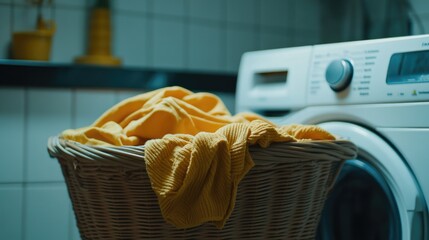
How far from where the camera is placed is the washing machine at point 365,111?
3.14 ft

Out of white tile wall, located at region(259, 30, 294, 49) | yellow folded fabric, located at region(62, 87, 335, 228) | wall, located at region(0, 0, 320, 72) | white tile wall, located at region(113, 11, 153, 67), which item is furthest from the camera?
white tile wall, located at region(259, 30, 294, 49)

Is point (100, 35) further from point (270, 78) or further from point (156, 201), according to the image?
point (156, 201)

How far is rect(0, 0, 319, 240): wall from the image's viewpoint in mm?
A: 1371

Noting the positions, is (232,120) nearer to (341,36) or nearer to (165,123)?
(165,123)

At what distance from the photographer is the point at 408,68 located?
0.99m

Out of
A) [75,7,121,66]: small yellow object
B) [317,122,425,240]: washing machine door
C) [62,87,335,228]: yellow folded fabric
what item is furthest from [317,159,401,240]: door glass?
[75,7,121,66]: small yellow object

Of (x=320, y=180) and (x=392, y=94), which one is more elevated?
(x=392, y=94)

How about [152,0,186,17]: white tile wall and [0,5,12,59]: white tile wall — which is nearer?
[0,5,12,59]: white tile wall

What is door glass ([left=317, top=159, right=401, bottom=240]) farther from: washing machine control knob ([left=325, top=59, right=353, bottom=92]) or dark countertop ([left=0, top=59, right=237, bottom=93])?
dark countertop ([left=0, top=59, right=237, bottom=93])

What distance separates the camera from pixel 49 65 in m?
1.35

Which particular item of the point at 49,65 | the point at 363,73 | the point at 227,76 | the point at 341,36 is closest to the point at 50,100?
the point at 49,65

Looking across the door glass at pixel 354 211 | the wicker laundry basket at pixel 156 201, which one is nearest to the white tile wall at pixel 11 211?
the wicker laundry basket at pixel 156 201

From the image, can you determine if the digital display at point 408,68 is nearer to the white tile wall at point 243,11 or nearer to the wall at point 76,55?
the wall at point 76,55

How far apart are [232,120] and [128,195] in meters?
0.25
